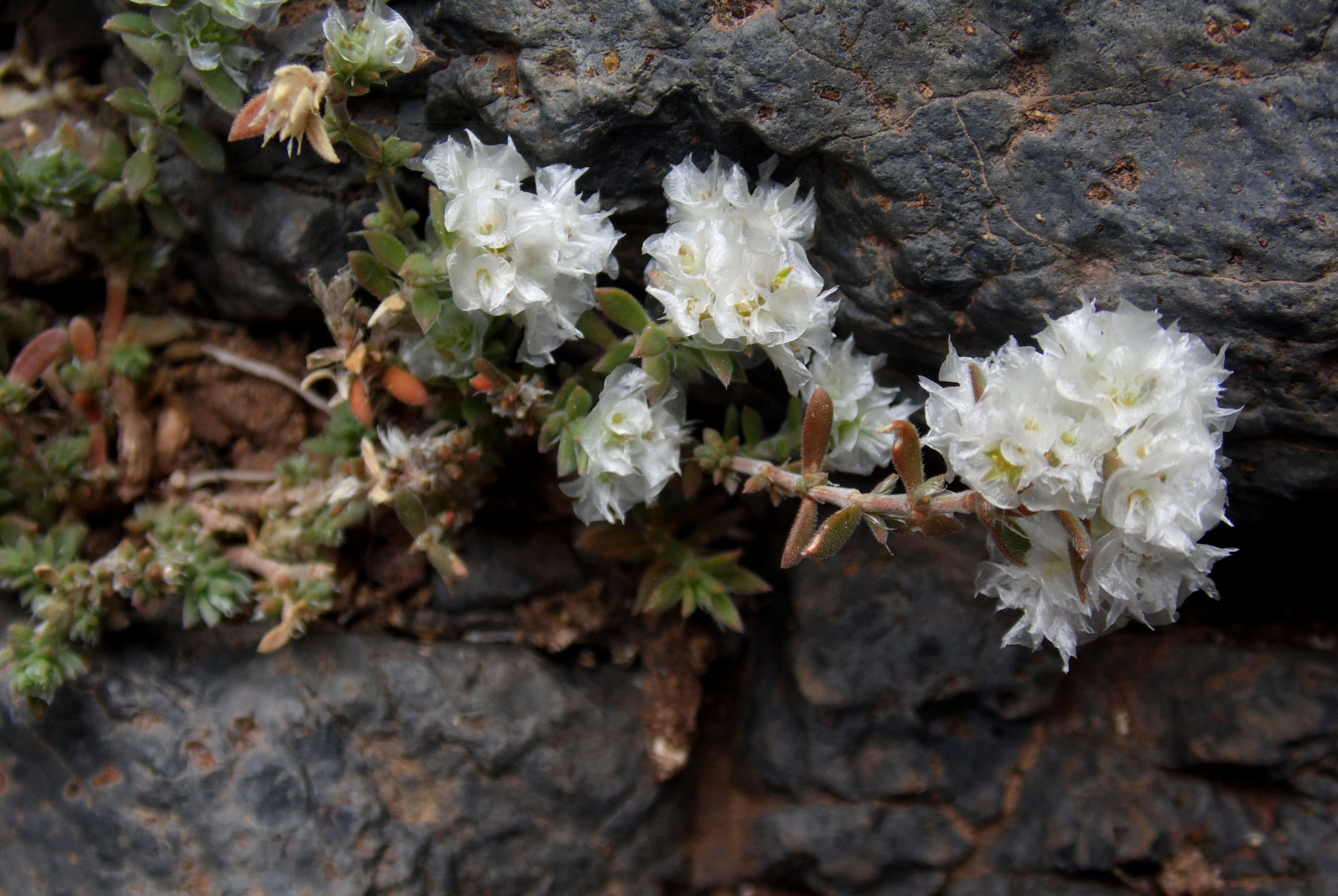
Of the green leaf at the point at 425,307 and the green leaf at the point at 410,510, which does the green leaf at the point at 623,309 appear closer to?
the green leaf at the point at 425,307

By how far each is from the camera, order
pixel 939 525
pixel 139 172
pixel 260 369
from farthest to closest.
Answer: pixel 260 369 < pixel 139 172 < pixel 939 525

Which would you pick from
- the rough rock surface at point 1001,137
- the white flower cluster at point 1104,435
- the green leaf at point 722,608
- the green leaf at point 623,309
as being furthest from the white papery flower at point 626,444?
the white flower cluster at point 1104,435

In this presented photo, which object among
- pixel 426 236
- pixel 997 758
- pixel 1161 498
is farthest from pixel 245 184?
pixel 997 758

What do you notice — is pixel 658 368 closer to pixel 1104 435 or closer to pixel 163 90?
pixel 1104 435

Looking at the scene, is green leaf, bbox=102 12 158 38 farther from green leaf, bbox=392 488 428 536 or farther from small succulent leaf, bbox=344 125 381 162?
green leaf, bbox=392 488 428 536

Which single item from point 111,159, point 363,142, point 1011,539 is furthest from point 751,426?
point 111,159

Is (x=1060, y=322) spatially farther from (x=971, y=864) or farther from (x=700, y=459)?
(x=971, y=864)

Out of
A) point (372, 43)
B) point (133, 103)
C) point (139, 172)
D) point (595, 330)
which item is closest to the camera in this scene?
point (372, 43)
